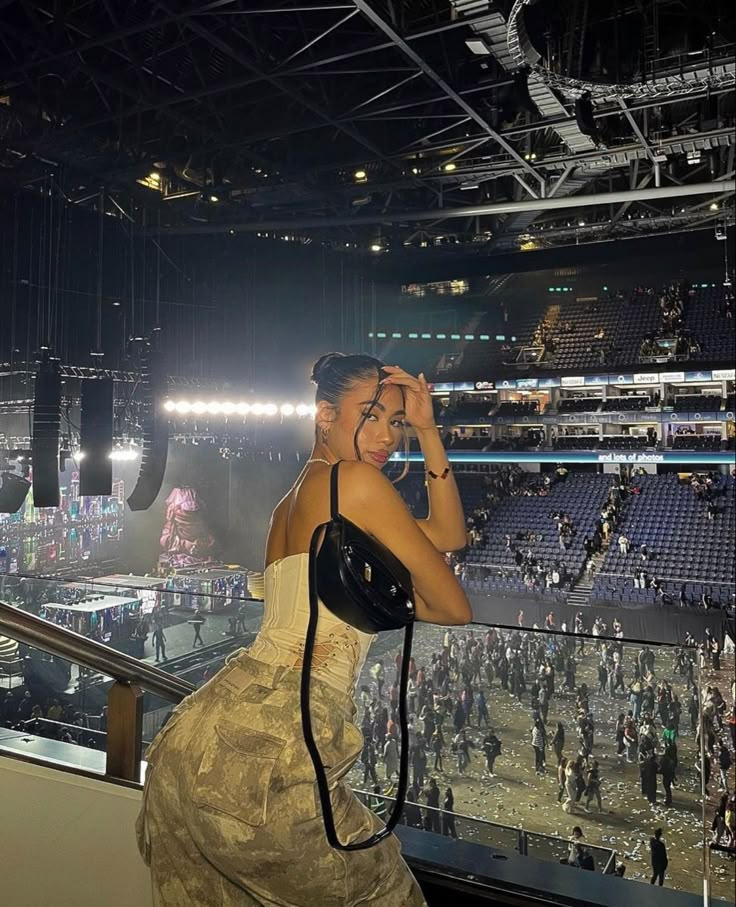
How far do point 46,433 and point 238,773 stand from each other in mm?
7045

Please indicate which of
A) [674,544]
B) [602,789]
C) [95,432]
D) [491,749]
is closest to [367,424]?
[602,789]

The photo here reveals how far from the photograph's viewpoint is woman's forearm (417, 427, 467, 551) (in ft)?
3.32

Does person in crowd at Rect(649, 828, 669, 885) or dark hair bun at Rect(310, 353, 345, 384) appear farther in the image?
person in crowd at Rect(649, 828, 669, 885)

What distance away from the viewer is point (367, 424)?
100cm

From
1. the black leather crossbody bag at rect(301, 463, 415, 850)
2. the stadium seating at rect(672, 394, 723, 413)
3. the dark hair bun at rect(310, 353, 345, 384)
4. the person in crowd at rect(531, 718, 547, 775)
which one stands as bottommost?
the person in crowd at rect(531, 718, 547, 775)

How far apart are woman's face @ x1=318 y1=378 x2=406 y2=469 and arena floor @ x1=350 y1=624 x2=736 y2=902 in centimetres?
35

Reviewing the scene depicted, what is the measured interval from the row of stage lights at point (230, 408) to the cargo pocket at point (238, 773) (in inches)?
374

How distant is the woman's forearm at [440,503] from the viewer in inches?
39.9

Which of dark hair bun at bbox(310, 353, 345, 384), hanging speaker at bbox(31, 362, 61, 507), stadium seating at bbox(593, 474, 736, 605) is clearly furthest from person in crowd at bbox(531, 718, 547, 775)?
stadium seating at bbox(593, 474, 736, 605)

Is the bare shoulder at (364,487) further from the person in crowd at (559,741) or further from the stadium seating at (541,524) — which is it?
the stadium seating at (541,524)

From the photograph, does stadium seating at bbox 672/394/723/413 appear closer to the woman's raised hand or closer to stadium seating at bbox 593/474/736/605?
stadium seating at bbox 593/474/736/605

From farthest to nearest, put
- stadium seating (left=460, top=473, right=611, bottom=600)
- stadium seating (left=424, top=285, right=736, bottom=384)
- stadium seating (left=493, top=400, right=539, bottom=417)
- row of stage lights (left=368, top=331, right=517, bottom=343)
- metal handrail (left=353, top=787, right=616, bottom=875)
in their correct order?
stadium seating (left=493, top=400, right=539, bottom=417) < stadium seating (left=424, top=285, right=736, bottom=384) < row of stage lights (left=368, top=331, right=517, bottom=343) < stadium seating (left=460, top=473, right=611, bottom=600) < metal handrail (left=353, top=787, right=616, bottom=875)

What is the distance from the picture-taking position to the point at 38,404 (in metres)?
6.91

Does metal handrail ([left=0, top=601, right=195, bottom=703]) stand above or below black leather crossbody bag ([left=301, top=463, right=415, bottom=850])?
below
